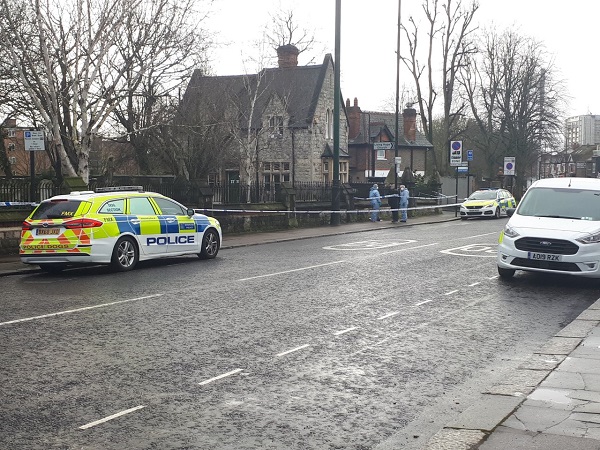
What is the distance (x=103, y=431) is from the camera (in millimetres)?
5227

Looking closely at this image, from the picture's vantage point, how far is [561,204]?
13938mm

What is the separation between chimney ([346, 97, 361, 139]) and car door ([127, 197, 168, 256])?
53243mm

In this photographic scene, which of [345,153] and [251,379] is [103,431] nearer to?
[251,379]

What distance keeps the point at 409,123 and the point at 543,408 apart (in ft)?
228

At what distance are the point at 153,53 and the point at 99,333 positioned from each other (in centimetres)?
1535

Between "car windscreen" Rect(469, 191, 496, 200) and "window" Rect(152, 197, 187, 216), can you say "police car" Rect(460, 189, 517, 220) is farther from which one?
"window" Rect(152, 197, 187, 216)

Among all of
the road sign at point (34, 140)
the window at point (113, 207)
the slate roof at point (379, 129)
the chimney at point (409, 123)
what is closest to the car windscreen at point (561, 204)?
the window at point (113, 207)

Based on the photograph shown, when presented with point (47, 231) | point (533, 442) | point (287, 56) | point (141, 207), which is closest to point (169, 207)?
point (141, 207)

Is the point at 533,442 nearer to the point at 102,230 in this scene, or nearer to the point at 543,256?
the point at 543,256

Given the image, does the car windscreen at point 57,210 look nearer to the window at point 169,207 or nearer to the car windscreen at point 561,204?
the window at point 169,207

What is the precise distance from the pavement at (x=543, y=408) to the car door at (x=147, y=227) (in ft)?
30.2

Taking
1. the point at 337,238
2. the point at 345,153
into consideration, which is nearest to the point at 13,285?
the point at 337,238

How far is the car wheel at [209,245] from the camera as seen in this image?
1731 cm

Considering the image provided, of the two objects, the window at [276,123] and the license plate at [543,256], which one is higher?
the window at [276,123]
